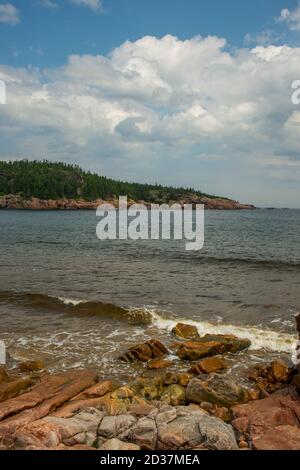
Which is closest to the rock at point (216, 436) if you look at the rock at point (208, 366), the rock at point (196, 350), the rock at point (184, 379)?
the rock at point (184, 379)

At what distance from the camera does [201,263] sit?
45.6 meters

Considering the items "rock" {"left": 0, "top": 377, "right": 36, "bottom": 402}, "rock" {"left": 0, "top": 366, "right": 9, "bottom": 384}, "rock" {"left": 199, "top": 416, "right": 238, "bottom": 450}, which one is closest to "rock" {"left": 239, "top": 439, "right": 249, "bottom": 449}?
"rock" {"left": 199, "top": 416, "right": 238, "bottom": 450}

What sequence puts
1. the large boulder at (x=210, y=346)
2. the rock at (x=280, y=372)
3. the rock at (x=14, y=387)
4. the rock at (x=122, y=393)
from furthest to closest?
the large boulder at (x=210, y=346) → the rock at (x=280, y=372) → the rock at (x=14, y=387) → the rock at (x=122, y=393)

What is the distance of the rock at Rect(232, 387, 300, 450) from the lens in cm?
1027

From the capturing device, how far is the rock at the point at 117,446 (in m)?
9.36

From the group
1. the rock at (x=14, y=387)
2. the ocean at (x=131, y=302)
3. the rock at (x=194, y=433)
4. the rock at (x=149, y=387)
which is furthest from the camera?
the ocean at (x=131, y=302)

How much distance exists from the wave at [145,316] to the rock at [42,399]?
27.3 ft

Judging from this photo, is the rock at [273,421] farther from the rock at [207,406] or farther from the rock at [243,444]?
the rock at [207,406]

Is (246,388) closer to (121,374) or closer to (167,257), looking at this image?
(121,374)

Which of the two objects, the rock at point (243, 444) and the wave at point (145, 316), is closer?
the rock at point (243, 444)

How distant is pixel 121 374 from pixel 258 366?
20.8 feet

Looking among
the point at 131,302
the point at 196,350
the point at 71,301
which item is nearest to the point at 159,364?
the point at 196,350

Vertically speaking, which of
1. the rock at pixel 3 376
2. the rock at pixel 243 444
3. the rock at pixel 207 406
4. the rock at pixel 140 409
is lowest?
the rock at pixel 3 376

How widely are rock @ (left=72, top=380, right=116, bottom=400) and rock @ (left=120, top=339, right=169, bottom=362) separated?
3.07m
